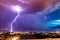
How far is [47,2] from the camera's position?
301cm

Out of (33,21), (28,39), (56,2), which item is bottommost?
(28,39)

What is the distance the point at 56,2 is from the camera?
3002 mm

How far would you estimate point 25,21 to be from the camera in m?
3.02

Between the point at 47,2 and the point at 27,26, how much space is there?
1.26 ft

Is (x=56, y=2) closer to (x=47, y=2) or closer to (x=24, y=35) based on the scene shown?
(x=47, y=2)

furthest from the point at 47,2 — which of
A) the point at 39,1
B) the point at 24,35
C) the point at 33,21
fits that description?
the point at 24,35

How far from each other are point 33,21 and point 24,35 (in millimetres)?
207

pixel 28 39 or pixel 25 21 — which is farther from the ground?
pixel 25 21

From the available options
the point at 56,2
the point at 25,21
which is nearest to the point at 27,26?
the point at 25,21

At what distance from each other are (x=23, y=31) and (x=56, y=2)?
540mm

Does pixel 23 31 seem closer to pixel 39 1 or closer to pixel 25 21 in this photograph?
pixel 25 21

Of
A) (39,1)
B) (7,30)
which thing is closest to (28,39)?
(7,30)

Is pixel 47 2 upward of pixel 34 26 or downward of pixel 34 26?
upward

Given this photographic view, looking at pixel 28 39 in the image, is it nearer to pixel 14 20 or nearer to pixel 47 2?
pixel 14 20
